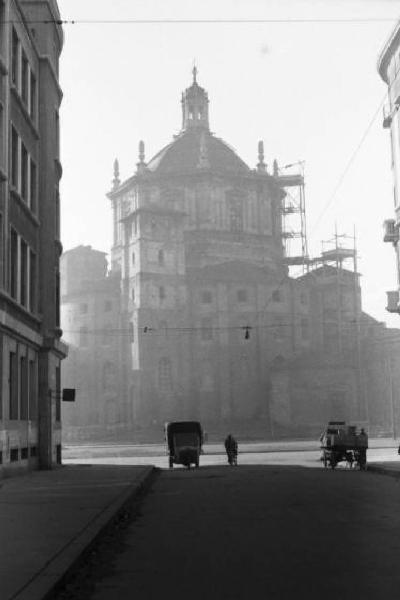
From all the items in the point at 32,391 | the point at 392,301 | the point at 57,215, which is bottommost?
the point at 32,391

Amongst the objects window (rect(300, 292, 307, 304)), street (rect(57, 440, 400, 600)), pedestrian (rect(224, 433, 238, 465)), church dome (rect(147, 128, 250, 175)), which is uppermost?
church dome (rect(147, 128, 250, 175))

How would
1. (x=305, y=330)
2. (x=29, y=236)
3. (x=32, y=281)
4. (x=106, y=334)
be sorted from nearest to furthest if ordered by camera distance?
(x=29, y=236) → (x=32, y=281) → (x=106, y=334) → (x=305, y=330)

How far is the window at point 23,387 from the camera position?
86.3ft

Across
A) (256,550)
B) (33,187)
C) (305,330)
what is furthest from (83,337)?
(256,550)

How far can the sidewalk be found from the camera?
279 inches

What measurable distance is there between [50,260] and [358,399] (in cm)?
5641

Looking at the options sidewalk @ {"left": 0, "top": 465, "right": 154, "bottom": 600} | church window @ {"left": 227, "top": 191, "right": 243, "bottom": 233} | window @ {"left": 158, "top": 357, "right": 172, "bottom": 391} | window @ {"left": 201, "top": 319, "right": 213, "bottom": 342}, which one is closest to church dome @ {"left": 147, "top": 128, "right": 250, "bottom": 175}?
church window @ {"left": 227, "top": 191, "right": 243, "bottom": 233}

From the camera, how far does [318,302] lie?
90.1 m

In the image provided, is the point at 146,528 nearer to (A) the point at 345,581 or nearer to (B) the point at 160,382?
(A) the point at 345,581

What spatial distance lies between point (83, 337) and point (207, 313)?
13245mm

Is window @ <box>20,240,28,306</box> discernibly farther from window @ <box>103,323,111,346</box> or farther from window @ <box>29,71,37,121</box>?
window @ <box>103,323,111,346</box>

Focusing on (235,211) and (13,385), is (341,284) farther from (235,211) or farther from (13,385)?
(13,385)

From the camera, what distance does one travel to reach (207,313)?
281 ft

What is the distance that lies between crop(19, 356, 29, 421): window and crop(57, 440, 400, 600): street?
10.5 meters
